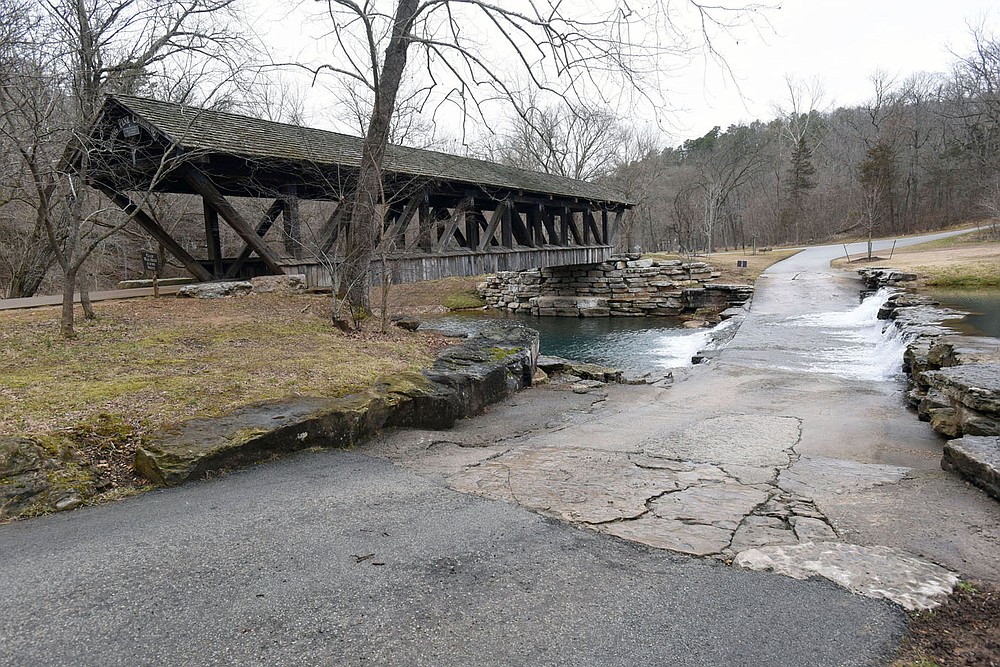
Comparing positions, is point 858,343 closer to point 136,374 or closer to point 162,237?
point 136,374

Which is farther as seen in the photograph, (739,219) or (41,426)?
(739,219)

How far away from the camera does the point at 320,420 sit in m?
4.80

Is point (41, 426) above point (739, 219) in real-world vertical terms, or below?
below

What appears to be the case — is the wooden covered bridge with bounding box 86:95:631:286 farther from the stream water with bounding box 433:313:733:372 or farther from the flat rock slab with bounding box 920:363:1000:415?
the flat rock slab with bounding box 920:363:1000:415

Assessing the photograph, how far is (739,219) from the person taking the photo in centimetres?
5041

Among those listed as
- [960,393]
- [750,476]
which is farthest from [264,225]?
[960,393]

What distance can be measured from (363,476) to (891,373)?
9.35 meters

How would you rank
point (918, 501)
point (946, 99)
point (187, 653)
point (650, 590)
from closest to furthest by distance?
point (187, 653), point (650, 590), point (918, 501), point (946, 99)

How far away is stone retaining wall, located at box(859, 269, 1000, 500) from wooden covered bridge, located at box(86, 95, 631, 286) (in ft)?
24.3

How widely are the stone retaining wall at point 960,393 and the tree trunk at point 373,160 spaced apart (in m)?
7.88

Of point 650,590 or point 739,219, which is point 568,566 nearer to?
point 650,590

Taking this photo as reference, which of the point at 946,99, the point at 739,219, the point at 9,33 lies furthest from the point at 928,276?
the point at 946,99

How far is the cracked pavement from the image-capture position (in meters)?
2.88

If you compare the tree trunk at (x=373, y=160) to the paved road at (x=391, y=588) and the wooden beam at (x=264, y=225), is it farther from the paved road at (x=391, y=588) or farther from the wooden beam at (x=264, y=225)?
the paved road at (x=391, y=588)
